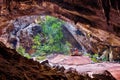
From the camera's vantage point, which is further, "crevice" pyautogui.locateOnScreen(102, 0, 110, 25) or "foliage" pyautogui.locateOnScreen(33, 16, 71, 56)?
"foliage" pyautogui.locateOnScreen(33, 16, 71, 56)

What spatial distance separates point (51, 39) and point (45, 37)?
2.95ft

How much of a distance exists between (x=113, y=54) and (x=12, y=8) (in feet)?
26.0

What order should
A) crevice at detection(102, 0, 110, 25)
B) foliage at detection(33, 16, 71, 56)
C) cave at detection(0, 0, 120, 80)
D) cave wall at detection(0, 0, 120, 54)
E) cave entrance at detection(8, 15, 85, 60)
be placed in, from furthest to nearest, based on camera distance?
→ foliage at detection(33, 16, 71, 56), cave entrance at detection(8, 15, 85, 60), cave wall at detection(0, 0, 120, 54), crevice at detection(102, 0, 110, 25), cave at detection(0, 0, 120, 80)

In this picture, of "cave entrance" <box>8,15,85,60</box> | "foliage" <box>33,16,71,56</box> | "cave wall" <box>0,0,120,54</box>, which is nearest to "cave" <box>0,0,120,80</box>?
"cave wall" <box>0,0,120,54</box>

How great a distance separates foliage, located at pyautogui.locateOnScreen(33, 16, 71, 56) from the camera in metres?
22.5

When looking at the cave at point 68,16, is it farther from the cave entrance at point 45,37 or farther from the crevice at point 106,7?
the cave entrance at point 45,37

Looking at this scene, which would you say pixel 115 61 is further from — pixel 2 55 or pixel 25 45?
pixel 2 55

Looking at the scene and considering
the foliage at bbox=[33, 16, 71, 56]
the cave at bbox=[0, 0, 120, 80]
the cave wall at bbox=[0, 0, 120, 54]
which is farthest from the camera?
the foliage at bbox=[33, 16, 71, 56]

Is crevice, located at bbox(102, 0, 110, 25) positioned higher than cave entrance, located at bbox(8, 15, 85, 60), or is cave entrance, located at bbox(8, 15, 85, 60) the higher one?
crevice, located at bbox(102, 0, 110, 25)

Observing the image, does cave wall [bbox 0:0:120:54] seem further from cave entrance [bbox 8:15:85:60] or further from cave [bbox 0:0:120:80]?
cave entrance [bbox 8:15:85:60]

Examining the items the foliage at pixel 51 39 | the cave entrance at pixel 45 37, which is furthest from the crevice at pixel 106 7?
the foliage at pixel 51 39

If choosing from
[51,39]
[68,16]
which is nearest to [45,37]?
[51,39]

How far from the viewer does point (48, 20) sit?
23.7 metres

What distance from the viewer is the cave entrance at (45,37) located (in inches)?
834
